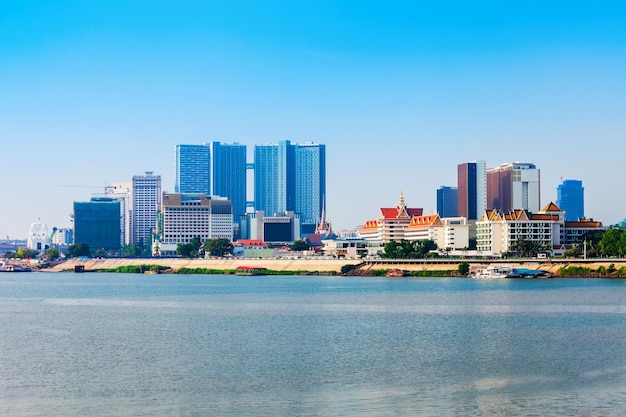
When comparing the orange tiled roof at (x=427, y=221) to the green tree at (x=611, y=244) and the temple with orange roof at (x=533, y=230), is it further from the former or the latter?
the green tree at (x=611, y=244)

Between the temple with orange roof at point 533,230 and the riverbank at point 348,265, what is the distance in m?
23.0

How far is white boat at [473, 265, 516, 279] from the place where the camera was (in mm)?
116562

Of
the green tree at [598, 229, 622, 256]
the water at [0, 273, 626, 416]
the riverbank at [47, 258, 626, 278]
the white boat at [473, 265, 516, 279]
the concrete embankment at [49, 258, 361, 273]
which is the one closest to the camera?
the water at [0, 273, 626, 416]

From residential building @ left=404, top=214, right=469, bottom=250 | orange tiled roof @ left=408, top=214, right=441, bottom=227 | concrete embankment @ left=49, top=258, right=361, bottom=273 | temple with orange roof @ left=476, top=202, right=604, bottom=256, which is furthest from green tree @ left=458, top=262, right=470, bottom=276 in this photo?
orange tiled roof @ left=408, top=214, right=441, bottom=227

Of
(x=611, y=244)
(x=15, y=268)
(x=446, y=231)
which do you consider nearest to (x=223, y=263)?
(x=446, y=231)

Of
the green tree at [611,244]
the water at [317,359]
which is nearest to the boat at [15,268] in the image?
the green tree at [611,244]

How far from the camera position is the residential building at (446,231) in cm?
17588

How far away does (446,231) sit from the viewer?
178875 millimetres

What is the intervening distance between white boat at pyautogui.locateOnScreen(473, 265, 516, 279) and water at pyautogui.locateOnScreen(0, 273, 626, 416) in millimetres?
46019

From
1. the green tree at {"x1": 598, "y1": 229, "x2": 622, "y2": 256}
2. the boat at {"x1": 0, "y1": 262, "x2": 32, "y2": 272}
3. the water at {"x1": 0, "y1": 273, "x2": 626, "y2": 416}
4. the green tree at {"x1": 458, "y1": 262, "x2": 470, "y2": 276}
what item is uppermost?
the green tree at {"x1": 598, "y1": 229, "x2": 622, "y2": 256}

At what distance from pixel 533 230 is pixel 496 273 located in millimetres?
38794

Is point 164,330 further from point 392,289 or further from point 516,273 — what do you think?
point 516,273

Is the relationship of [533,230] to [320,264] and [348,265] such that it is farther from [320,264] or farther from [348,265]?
[320,264]

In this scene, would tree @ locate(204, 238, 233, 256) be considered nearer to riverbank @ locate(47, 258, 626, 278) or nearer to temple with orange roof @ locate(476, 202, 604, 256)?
riverbank @ locate(47, 258, 626, 278)
